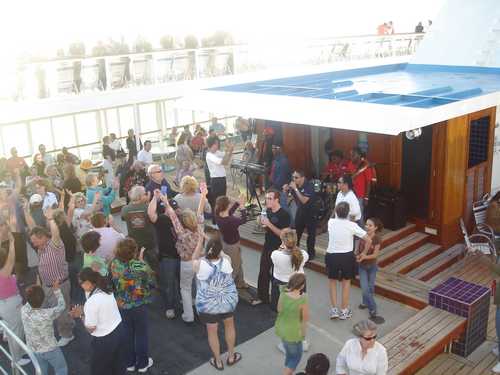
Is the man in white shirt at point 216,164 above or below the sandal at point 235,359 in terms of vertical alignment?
above

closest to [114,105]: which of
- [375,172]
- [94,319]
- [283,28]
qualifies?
[375,172]

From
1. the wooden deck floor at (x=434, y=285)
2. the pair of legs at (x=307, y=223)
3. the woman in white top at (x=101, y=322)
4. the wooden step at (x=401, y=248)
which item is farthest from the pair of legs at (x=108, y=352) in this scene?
→ the wooden step at (x=401, y=248)

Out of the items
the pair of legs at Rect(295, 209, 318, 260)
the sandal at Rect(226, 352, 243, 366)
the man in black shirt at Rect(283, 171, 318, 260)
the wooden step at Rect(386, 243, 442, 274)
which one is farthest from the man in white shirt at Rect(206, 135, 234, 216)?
the sandal at Rect(226, 352, 243, 366)

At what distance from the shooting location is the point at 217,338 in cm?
569

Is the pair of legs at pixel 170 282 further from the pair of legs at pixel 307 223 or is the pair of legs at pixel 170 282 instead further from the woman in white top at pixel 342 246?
the pair of legs at pixel 307 223

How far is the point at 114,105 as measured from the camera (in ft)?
48.1

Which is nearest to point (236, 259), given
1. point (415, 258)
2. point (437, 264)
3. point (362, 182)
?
point (362, 182)

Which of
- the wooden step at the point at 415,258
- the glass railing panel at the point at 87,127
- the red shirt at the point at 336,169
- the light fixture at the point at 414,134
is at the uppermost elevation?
the light fixture at the point at 414,134

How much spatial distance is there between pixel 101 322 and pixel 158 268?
2.23 metres

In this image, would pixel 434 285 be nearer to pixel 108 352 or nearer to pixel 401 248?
pixel 401 248

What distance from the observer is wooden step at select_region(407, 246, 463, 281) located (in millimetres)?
7820

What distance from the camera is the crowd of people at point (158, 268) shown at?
15.8ft

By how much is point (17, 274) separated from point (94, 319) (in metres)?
2.37

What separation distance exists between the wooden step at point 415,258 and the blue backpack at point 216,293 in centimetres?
341
